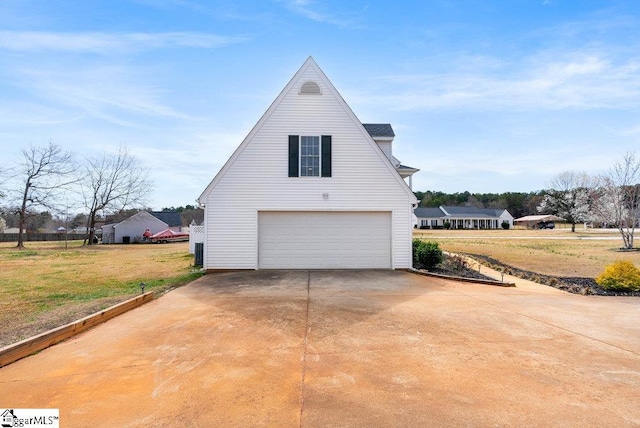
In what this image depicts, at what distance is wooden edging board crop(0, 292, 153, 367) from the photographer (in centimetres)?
411

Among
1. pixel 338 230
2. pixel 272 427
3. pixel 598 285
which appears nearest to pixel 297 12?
pixel 338 230

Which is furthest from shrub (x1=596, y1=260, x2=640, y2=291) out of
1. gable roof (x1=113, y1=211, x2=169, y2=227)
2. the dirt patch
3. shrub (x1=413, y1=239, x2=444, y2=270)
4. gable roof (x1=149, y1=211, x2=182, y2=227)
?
gable roof (x1=149, y1=211, x2=182, y2=227)

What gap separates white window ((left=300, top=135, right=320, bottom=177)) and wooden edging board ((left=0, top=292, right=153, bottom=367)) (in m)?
6.88

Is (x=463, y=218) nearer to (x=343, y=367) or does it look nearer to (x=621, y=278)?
(x=621, y=278)

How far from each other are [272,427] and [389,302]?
4.70 m

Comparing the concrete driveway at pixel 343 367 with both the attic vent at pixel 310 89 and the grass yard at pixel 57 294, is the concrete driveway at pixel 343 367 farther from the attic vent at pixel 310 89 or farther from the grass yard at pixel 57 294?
the attic vent at pixel 310 89

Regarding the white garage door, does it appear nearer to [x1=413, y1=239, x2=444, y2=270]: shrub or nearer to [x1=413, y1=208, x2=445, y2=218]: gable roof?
[x1=413, y1=239, x2=444, y2=270]: shrub

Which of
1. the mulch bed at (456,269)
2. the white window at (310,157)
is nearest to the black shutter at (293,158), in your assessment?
the white window at (310,157)

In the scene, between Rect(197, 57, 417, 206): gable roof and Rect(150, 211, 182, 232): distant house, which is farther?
Rect(150, 211, 182, 232): distant house

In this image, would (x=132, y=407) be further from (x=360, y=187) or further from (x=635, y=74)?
(x=635, y=74)

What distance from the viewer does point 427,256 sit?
39.0 feet

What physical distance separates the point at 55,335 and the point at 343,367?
4.48m

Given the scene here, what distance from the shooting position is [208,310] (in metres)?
6.26

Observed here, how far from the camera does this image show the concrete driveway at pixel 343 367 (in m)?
2.77
